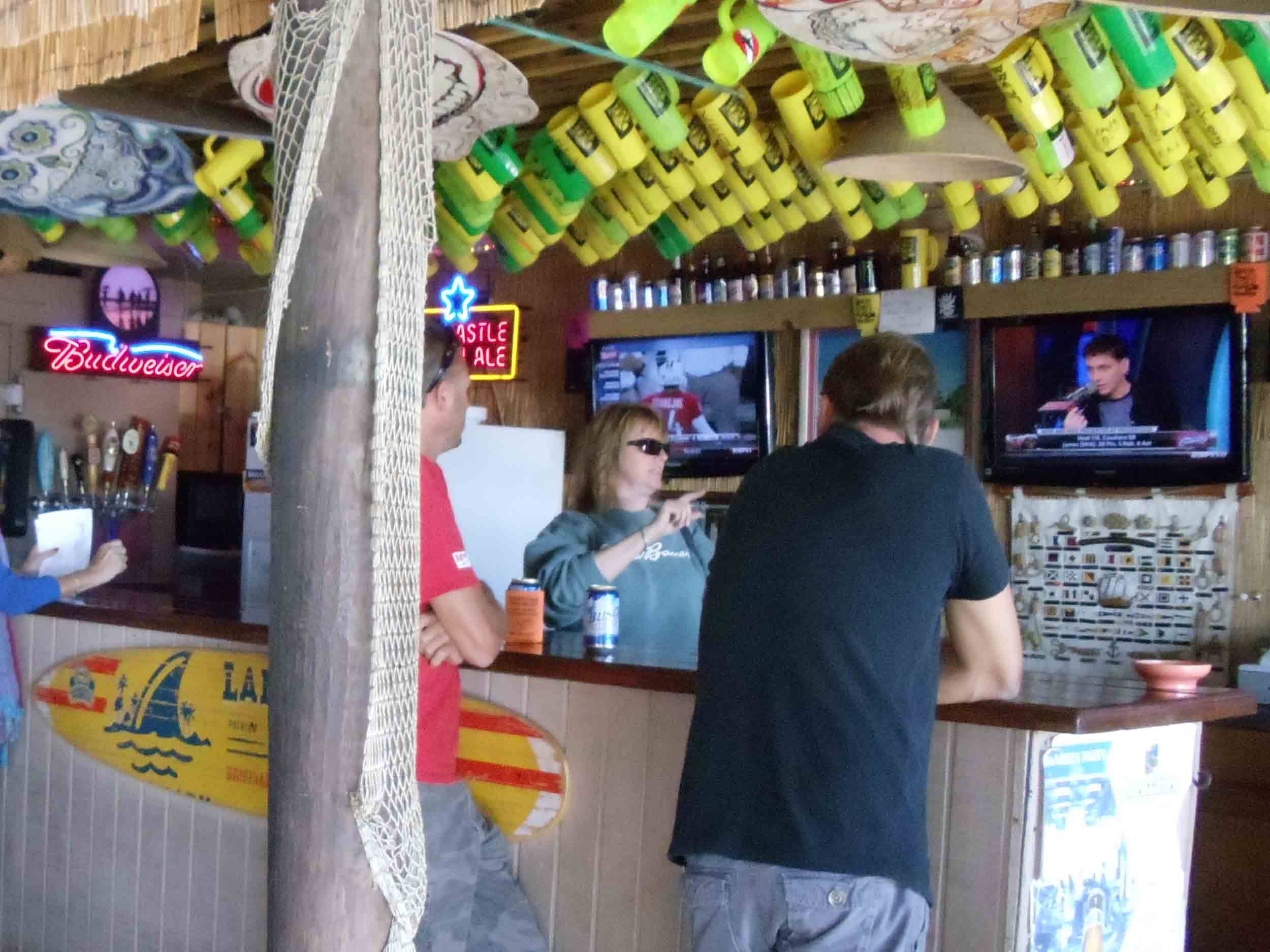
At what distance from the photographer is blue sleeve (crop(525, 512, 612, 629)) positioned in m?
3.77

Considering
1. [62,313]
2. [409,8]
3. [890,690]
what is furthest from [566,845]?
[62,313]

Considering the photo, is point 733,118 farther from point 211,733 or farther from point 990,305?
point 211,733

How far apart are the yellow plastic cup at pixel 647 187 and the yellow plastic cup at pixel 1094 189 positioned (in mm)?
1176

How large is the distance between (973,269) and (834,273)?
0.59m

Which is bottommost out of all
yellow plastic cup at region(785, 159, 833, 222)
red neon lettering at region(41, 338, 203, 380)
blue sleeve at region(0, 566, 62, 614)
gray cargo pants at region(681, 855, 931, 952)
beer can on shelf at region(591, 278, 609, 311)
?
gray cargo pants at region(681, 855, 931, 952)

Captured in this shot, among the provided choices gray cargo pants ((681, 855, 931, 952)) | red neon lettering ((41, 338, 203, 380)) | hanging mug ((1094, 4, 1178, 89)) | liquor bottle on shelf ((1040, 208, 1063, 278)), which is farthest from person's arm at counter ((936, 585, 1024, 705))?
red neon lettering ((41, 338, 203, 380))

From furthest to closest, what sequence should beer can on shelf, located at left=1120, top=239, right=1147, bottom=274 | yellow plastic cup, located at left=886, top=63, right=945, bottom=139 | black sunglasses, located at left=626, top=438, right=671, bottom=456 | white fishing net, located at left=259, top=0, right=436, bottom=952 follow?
beer can on shelf, located at left=1120, top=239, right=1147, bottom=274 → black sunglasses, located at left=626, top=438, right=671, bottom=456 → yellow plastic cup, located at left=886, top=63, right=945, bottom=139 → white fishing net, located at left=259, top=0, right=436, bottom=952

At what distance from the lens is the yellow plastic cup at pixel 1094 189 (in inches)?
157

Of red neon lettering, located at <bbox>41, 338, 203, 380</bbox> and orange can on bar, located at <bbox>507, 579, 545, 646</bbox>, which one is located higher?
red neon lettering, located at <bbox>41, 338, 203, 380</bbox>

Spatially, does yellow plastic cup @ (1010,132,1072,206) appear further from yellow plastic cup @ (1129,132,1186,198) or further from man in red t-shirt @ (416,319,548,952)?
man in red t-shirt @ (416,319,548,952)

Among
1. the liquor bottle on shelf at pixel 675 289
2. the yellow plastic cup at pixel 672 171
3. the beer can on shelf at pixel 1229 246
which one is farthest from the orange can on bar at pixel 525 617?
the liquor bottle on shelf at pixel 675 289

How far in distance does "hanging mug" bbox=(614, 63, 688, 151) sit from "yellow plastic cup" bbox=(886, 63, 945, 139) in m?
0.64

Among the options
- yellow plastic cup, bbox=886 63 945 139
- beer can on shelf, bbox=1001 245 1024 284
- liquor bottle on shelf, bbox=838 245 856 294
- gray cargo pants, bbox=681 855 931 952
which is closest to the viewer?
gray cargo pants, bbox=681 855 931 952

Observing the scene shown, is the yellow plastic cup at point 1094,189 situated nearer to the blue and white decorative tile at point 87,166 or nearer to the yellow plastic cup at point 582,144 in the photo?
the yellow plastic cup at point 582,144
